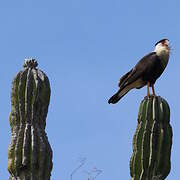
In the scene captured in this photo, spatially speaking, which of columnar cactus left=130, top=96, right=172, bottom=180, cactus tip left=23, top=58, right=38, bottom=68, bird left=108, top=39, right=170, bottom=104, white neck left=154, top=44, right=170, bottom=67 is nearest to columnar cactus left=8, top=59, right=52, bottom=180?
cactus tip left=23, top=58, right=38, bottom=68

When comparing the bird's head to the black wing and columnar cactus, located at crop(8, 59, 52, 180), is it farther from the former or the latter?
columnar cactus, located at crop(8, 59, 52, 180)

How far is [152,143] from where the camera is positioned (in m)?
9.09

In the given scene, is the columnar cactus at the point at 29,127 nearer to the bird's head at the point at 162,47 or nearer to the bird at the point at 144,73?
the bird at the point at 144,73

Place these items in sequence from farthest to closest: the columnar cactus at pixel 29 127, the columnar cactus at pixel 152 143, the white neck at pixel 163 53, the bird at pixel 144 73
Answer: the white neck at pixel 163 53 < the bird at pixel 144 73 < the columnar cactus at pixel 152 143 < the columnar cactus at pixel 29 127

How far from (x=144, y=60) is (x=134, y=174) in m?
2.92

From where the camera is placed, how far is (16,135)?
25.7 feet

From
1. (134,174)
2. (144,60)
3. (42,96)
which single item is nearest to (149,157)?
(134,174)

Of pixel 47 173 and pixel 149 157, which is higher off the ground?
pixel 149 157

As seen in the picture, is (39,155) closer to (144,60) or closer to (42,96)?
(42,96)

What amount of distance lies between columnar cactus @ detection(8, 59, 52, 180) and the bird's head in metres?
3.72

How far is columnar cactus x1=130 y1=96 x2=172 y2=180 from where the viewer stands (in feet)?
29.3

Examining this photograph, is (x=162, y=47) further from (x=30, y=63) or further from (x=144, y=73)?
(x=30, y=63)

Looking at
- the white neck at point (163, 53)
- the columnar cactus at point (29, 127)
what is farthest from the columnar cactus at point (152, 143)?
the white neck at point (163, 53)

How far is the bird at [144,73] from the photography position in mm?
11344
